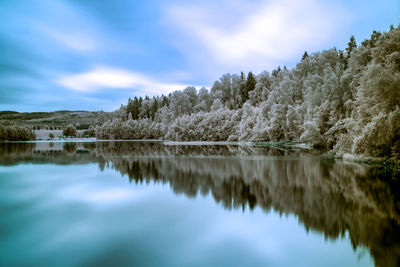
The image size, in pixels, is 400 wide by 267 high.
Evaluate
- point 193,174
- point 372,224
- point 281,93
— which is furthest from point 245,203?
point 281,93

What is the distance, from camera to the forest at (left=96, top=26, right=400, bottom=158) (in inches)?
926

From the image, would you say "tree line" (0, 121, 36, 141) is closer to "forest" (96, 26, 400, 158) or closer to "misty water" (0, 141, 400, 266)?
"forest" (96, 26, 400, 158)

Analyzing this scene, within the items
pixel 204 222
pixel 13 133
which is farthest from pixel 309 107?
pixel 13 133

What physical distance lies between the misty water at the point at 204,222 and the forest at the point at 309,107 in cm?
627

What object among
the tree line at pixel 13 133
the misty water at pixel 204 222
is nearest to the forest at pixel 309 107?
the misty water at pixel 204 222

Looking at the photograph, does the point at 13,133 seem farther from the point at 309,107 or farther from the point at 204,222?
the point at 204,222

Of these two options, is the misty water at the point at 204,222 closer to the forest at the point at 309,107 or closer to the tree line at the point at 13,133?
the forest at the point at 309,107

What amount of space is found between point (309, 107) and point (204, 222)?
4278 centimetres

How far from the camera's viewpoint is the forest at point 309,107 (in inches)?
926

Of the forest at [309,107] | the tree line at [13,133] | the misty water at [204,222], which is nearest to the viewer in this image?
the misty water at [204,222]

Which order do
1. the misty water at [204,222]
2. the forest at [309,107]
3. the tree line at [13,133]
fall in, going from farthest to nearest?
1. the tree line at [13,133]
2. the forest at [309,107]
3. the misty water at [204,222]

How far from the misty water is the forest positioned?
627 cm

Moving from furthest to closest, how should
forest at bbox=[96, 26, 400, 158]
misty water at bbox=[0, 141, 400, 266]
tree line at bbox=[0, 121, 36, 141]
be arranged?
tree line at bbox=[0, 121, 36, 141] < forest at bbox=[96, 26, 400, 158] < misty water at bbox=[0, 141, 400, 266]

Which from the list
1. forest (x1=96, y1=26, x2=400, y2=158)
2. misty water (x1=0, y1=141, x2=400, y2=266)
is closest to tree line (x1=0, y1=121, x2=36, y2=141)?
forest (x1=96, y1=26, x2=400, y2=158)
